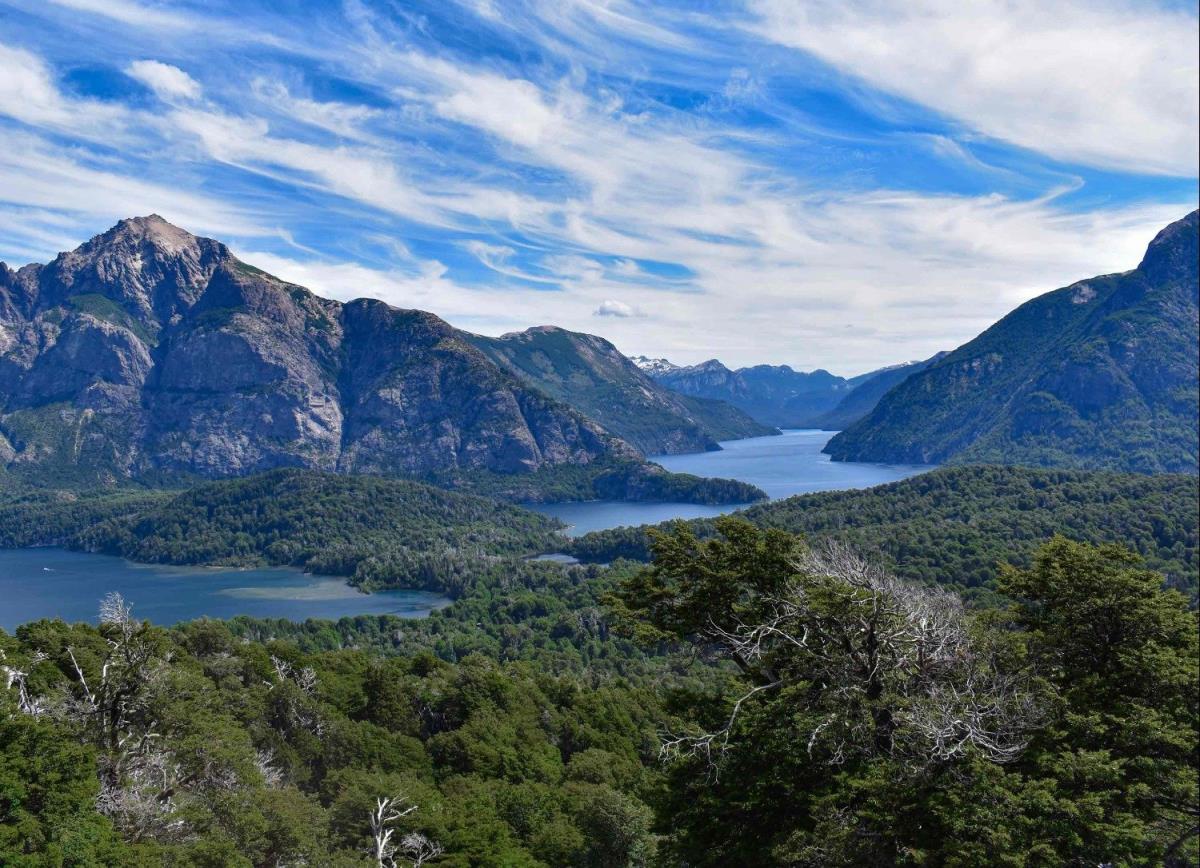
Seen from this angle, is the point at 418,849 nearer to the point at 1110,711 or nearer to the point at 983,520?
the point at 1110,711

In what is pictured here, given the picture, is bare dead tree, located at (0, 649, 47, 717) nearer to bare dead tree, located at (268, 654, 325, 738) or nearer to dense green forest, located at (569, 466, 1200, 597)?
bare dead tree, located at (268, 654, 325, 738)

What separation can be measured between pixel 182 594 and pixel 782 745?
160005mm

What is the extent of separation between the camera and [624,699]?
54094mm

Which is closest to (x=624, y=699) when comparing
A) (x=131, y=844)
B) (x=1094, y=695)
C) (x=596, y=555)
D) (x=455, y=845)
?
(x=455, y=845)

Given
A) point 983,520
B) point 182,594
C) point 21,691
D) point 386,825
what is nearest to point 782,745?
point 386,825

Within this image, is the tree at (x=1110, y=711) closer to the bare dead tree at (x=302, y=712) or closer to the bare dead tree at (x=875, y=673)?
the bare dead tree at (x=875, y=673)

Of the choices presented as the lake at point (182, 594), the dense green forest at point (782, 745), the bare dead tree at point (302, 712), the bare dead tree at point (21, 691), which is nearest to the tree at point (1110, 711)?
the dense green forest at point (782, 745)

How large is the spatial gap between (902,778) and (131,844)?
61.1ft

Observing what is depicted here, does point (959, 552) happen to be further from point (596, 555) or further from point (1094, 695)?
point (1094, 695)

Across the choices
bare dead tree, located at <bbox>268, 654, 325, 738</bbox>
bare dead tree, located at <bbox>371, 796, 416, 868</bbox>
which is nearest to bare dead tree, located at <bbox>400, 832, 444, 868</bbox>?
bare dead tree, located at <bbox>371, 796, 416, 868</bbox>

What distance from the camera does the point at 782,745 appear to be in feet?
48.4

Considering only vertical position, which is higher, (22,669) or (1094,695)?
(1094,695)

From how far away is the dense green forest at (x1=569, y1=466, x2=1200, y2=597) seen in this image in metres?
107

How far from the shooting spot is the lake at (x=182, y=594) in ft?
426
